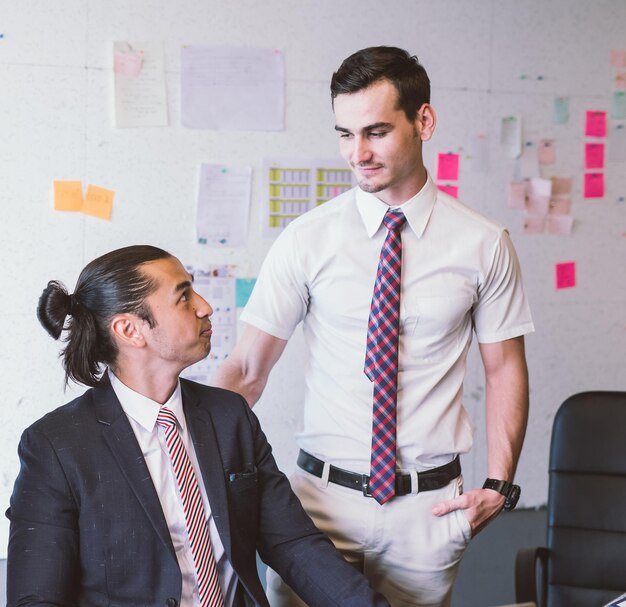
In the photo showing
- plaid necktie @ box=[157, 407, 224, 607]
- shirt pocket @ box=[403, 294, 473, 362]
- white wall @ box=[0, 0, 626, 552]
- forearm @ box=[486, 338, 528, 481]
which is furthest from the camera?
white wall @ box=[0, 0, 626, 552]

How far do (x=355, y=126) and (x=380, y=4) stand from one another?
1.27m

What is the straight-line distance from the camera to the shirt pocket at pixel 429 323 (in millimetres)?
1841

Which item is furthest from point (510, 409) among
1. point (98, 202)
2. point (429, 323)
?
point (98, 202)

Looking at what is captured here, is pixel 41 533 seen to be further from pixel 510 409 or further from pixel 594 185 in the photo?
pixel 594 185

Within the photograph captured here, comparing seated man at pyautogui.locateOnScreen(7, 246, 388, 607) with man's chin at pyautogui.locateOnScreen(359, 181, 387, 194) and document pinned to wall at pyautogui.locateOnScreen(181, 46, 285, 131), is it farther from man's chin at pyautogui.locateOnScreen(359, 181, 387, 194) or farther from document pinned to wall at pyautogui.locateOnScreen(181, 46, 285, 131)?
document pinned to wall at pyautogui.locateOnScreen(181, 46, 285, 131)

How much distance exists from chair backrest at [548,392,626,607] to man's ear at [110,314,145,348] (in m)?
1.25

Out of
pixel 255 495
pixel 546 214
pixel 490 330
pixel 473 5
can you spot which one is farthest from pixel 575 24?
pixel 255 495

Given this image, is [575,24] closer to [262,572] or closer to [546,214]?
[546,214]

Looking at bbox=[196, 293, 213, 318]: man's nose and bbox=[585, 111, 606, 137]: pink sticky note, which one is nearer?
bbox=[196, 293, 213, 318]: man's nose

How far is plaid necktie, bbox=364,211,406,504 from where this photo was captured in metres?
1.79

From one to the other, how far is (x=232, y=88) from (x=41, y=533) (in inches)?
64.9

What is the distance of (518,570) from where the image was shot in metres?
2.16

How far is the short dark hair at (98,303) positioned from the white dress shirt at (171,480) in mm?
75

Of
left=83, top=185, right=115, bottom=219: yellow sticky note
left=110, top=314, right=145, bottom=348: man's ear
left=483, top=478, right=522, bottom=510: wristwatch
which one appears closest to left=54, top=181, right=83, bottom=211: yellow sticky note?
left=83, top=185, right=115, bottom=219: yellow sticky note
